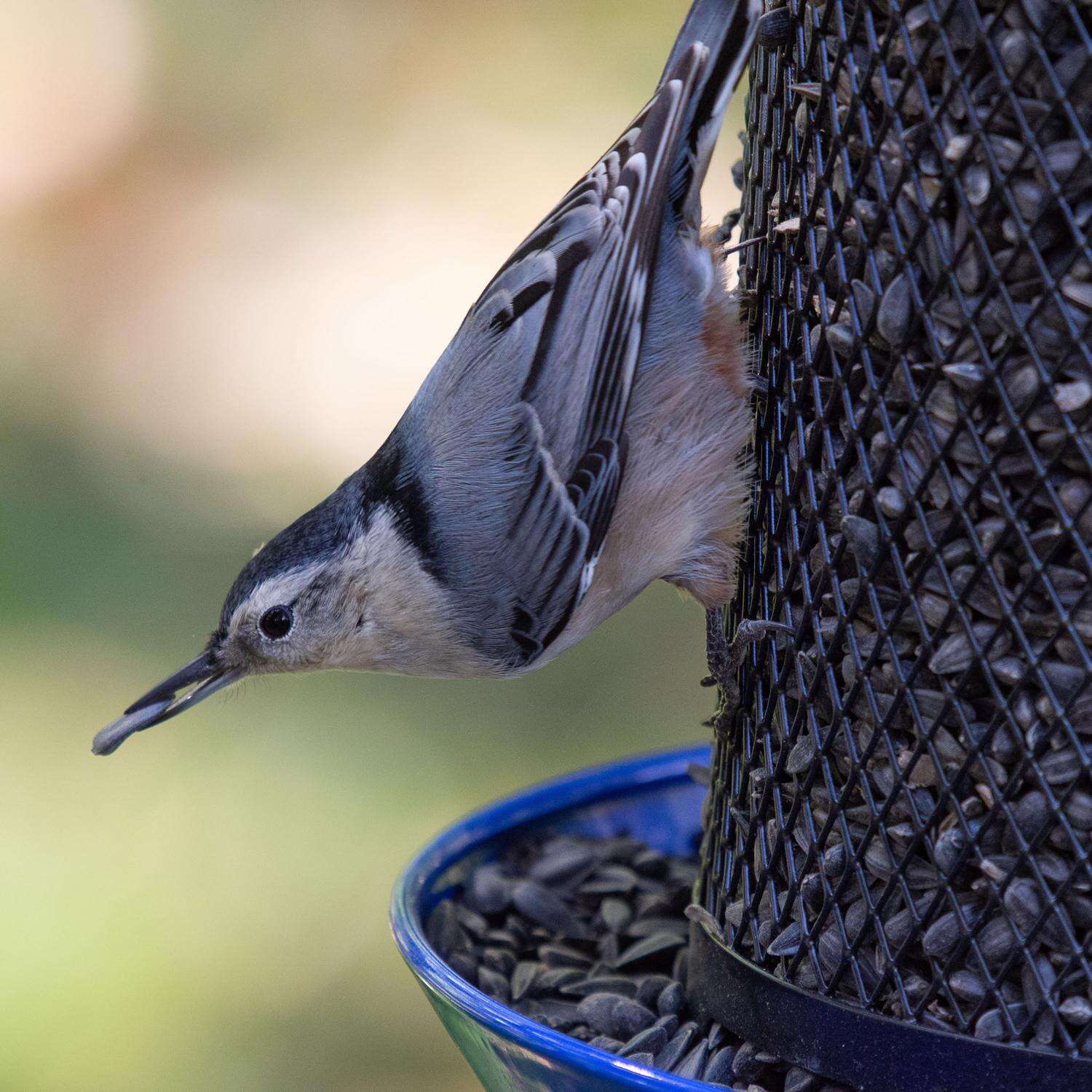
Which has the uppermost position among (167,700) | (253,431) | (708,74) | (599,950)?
(708,74)

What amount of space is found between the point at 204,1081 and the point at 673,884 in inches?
86.5

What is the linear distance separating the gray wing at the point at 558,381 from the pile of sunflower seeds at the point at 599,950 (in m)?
0.47

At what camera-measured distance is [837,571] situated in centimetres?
177

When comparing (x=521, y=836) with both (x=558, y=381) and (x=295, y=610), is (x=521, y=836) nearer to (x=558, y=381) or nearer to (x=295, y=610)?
(x=295, y=610)

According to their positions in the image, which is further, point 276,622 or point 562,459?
point 276,622

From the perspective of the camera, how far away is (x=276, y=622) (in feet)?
8.23

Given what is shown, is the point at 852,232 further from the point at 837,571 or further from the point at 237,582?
the point at 237,582

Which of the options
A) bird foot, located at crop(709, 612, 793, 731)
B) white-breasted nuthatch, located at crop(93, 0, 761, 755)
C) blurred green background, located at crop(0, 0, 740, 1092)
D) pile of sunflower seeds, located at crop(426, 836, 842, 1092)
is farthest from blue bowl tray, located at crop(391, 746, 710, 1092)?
blurred green background, located at crop(0, 0, 740, 1092)

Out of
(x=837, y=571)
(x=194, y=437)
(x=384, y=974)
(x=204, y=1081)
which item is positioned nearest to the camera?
(x=837, y=571)

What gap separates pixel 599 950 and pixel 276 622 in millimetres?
795

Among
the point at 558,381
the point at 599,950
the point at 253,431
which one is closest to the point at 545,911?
the point at 599,950

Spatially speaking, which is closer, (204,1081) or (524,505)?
(524,505)

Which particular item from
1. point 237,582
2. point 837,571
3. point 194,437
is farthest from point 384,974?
point 837,571

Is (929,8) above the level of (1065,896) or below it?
above
